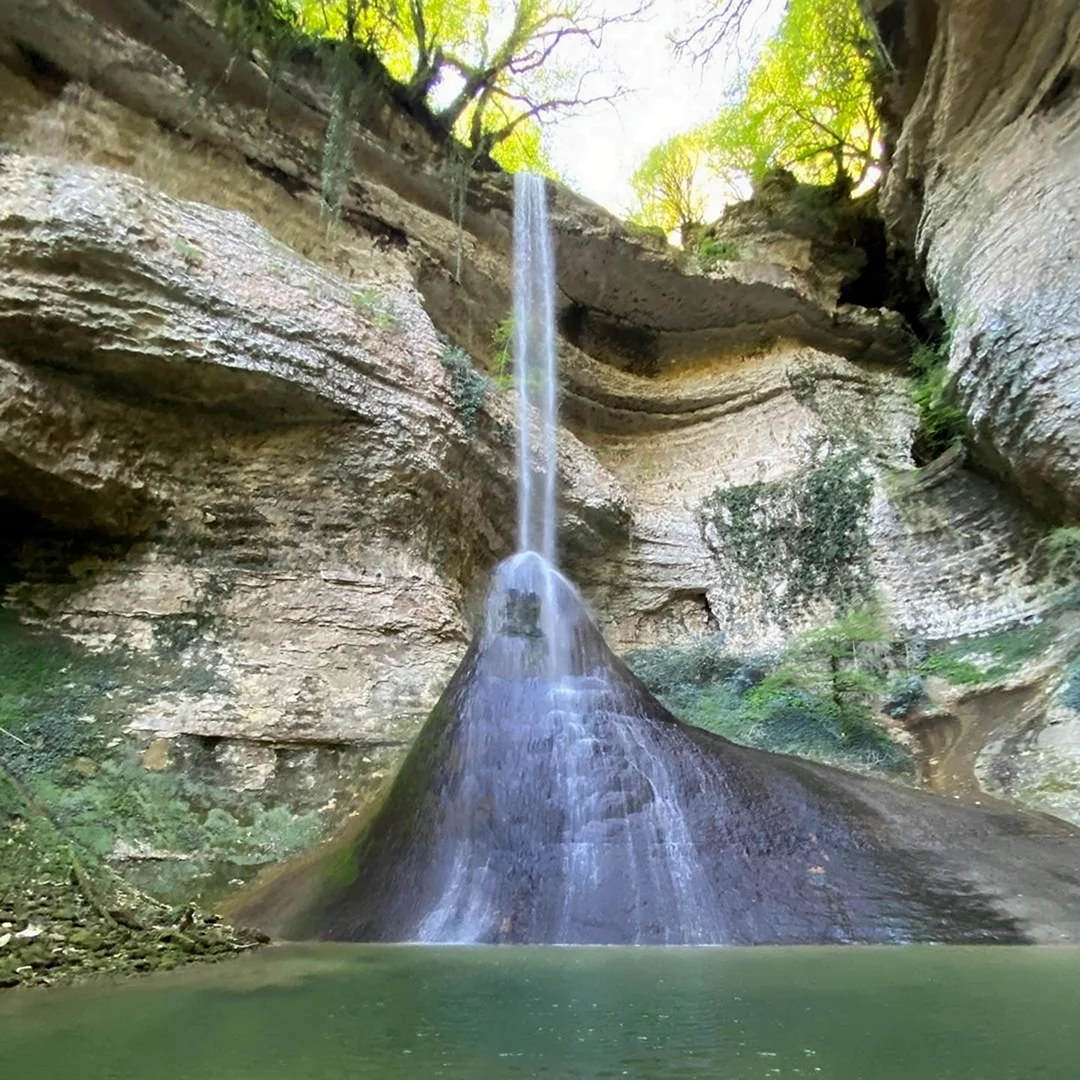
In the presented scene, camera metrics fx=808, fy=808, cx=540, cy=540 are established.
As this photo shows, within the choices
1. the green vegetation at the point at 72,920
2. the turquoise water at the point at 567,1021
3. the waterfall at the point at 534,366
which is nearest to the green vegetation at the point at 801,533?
the waterfall at the point at 534,366

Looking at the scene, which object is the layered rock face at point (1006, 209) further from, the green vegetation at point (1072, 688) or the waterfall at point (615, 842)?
the waterfall at point (615, 842)

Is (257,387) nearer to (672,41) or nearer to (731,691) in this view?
(731,691)

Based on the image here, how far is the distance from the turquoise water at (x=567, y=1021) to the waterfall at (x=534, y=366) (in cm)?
788

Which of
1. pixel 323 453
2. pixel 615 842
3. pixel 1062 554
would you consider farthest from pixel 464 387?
pixel 1062 554

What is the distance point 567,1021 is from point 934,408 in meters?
11.7

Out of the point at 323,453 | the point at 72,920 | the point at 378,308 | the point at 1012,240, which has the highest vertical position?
the point at 1012,240

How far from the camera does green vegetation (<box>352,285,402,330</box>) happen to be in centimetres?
935

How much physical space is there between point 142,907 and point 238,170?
28.4 feet

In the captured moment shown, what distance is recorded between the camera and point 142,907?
5.05 metres

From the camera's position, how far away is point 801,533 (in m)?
12.3

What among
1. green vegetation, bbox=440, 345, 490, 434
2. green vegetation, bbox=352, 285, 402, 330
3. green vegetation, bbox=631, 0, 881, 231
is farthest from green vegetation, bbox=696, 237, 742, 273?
green vegetation, bbox=352, 285, 402, 330

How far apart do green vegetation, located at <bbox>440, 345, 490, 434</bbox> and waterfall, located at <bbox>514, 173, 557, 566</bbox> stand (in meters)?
1.01

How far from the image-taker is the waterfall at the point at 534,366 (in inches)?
444

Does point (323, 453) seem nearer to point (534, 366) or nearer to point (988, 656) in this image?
point (534, 366)
